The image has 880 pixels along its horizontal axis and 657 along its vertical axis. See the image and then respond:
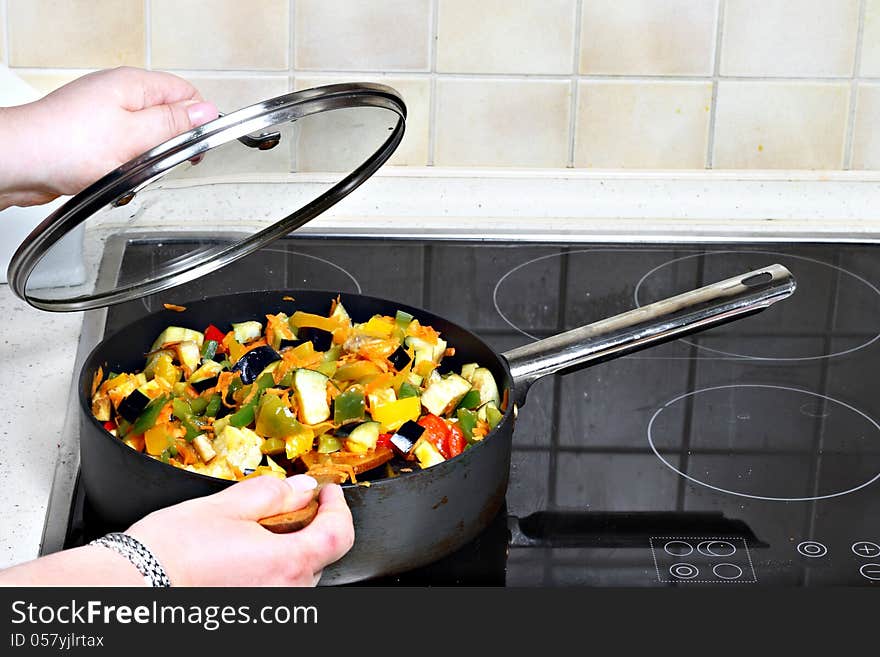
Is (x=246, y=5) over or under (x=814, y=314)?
over

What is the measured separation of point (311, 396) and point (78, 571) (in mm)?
231

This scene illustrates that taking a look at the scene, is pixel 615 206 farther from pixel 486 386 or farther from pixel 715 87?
pixel 486 386

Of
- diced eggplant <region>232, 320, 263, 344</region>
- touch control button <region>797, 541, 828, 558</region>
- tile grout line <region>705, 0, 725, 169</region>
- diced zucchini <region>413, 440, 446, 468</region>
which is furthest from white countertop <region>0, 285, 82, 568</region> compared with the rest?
tile grout line <region>705, 0, 725, 169</region>

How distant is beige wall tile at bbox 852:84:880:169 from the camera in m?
1.21

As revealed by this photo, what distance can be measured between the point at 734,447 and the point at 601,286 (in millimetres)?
302

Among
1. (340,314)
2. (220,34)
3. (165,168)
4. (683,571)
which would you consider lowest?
(683,571)

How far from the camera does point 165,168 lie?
2.00 feet

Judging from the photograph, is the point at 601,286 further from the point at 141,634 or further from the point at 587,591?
the point at 141,634

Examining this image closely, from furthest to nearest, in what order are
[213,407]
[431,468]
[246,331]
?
[246,331]
[213,407]
[431,468]

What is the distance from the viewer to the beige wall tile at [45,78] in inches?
45.0

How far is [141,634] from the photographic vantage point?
53 centimetres

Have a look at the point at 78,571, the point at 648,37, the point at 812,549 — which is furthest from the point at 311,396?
the point at 648,37

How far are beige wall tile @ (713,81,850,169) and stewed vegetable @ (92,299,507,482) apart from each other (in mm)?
552

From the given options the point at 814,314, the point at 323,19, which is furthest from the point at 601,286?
the point at 323,19
